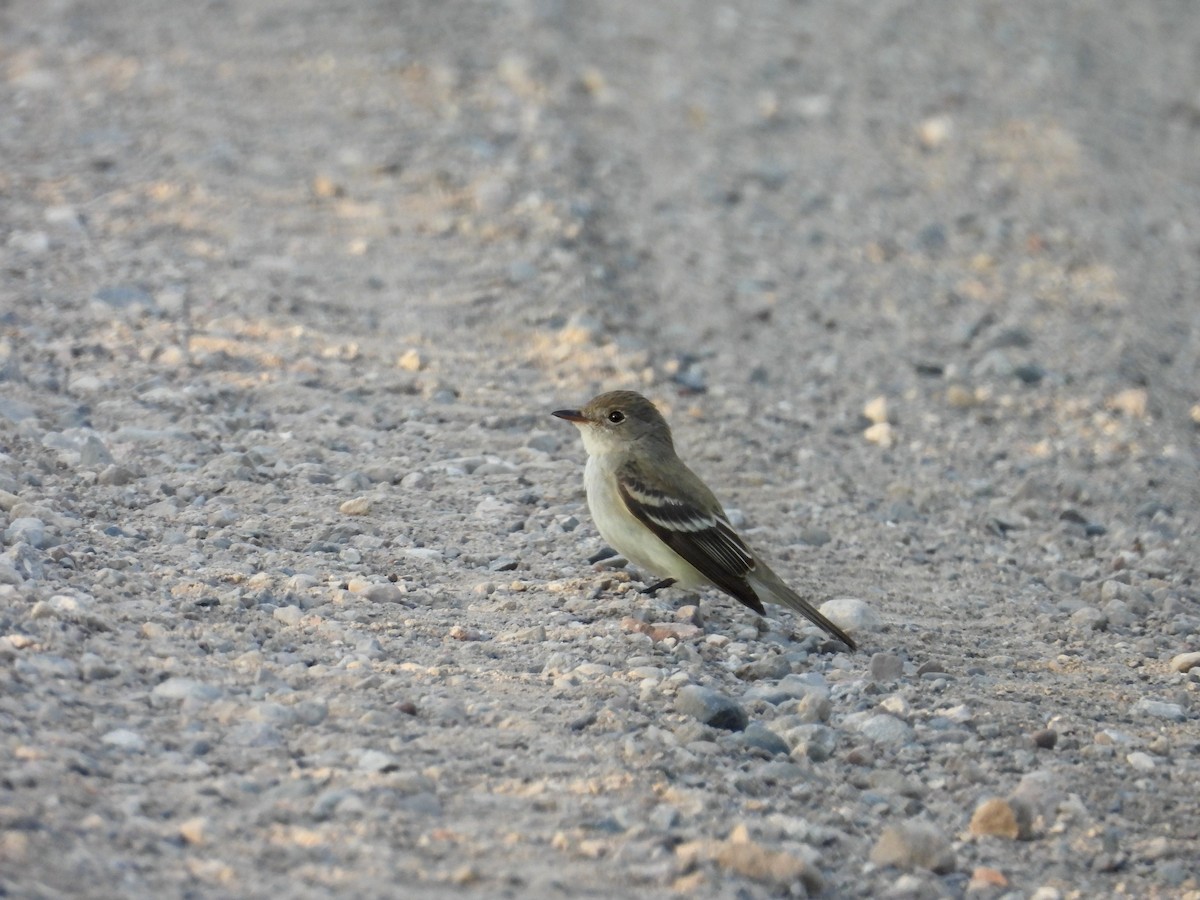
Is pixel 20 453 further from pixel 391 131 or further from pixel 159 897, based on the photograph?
pixel 391 131

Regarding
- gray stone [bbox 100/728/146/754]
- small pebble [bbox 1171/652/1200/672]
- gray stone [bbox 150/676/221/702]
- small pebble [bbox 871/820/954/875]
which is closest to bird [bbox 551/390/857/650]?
small pebble [bbox 1171/652/1200/672]

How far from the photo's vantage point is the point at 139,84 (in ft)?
41.7

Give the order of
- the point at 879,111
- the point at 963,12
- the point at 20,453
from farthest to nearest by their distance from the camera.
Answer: the point at 963,12 → the point at 879,111 → the point at 20,453

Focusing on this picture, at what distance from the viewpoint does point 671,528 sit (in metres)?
6.88

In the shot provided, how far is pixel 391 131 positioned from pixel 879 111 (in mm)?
4488

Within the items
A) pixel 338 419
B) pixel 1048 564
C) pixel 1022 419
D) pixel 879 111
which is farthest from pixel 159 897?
pixel 879 111

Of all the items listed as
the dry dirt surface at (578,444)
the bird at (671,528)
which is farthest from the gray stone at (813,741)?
the bird at (671,528)

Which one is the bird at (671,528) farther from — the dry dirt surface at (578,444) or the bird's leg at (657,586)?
the dry dirt surface at (578,444)

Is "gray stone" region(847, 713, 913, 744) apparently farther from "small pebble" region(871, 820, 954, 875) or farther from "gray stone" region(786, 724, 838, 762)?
"small pebble" region(871, 820, 954, 875)

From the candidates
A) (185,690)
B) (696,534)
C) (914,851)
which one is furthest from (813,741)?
(185,690)

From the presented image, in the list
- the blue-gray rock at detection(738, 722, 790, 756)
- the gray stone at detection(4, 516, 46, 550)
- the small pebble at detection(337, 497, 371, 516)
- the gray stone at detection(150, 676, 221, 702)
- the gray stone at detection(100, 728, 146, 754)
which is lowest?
the blue-gray rock at detection(738, 722, 790, 756)

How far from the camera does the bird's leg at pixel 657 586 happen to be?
7051 millimetres

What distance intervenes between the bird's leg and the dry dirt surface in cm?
6

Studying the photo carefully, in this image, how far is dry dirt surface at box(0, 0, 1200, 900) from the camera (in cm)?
504
